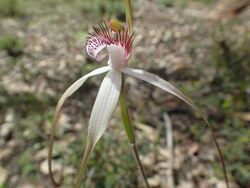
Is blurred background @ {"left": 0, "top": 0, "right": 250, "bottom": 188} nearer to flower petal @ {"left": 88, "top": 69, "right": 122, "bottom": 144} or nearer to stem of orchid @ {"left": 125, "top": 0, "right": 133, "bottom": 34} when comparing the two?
stem of orchid @ {"left": 125, "top": 0, "right": 133, "bottom": 34}

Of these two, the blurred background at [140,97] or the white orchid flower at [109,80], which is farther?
the blurred background at [140,97]

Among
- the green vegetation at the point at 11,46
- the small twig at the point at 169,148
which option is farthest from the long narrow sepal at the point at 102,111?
the green vegetation at the point at 11,46

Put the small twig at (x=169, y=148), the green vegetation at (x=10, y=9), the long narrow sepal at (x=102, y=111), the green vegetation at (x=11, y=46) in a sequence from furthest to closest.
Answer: the green vegetation at (x=10, y=9), the green vegetation at (x=11, y=46), the small twig at (x=169, y=148), the long narrow sepal at (x=102, y=111)

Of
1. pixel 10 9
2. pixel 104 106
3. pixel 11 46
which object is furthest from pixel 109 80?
pixel 10 9

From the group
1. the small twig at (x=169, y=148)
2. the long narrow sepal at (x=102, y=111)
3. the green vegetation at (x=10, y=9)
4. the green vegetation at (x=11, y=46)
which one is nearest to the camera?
the long narrow sepal at (x=102, y=111)

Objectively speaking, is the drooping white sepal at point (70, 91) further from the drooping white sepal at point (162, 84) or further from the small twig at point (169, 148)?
the small twig at point (169, 148)

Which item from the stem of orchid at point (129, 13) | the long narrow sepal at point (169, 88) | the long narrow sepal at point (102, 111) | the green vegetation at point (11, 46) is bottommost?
the green vegetation at point (11, 46)

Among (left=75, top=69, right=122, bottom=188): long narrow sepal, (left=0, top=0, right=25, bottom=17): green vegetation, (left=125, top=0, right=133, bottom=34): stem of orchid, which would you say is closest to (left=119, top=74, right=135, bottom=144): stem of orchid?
(left=75, top=69, right=122, bottom=188): long narrow sepal

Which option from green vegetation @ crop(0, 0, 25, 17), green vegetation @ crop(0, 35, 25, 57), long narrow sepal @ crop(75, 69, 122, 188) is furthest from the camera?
green vegetation @ crop(0, 0, 25, 17)

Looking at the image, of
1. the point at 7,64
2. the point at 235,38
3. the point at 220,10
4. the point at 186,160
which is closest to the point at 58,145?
the point at 186,160
